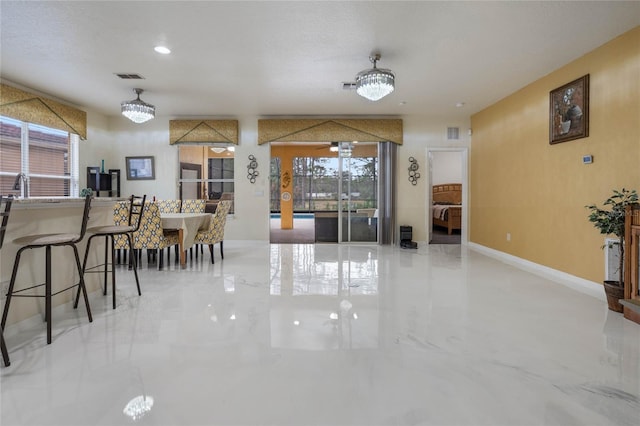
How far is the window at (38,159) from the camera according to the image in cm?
501

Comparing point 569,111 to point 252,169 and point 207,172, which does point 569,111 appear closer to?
point 252,169

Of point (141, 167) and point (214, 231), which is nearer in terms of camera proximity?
point (214, 231)

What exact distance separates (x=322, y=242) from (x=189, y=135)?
3554 millimetres

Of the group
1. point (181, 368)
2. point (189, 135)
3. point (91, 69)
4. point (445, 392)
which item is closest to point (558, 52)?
point (445, 392)

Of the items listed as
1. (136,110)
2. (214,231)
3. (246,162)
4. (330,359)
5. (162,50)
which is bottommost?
(330,359)

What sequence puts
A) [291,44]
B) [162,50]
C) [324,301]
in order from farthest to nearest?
[162,50] → [291,44] → [324,301]

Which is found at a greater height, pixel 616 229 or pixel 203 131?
pixel 203 131

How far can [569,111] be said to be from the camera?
4.04 metres

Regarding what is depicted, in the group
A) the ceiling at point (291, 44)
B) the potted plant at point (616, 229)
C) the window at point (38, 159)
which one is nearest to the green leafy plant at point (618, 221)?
the potted plant at point (616, 229)

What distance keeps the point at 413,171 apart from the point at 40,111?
6.66 m

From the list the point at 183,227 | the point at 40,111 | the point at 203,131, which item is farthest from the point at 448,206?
the point at 40,111

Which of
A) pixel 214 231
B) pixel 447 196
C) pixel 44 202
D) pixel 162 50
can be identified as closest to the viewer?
pixel 44 202

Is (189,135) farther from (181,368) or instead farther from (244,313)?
(181,368)

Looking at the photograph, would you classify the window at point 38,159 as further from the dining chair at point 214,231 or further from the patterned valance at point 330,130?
the patterned valance at point 330,130
